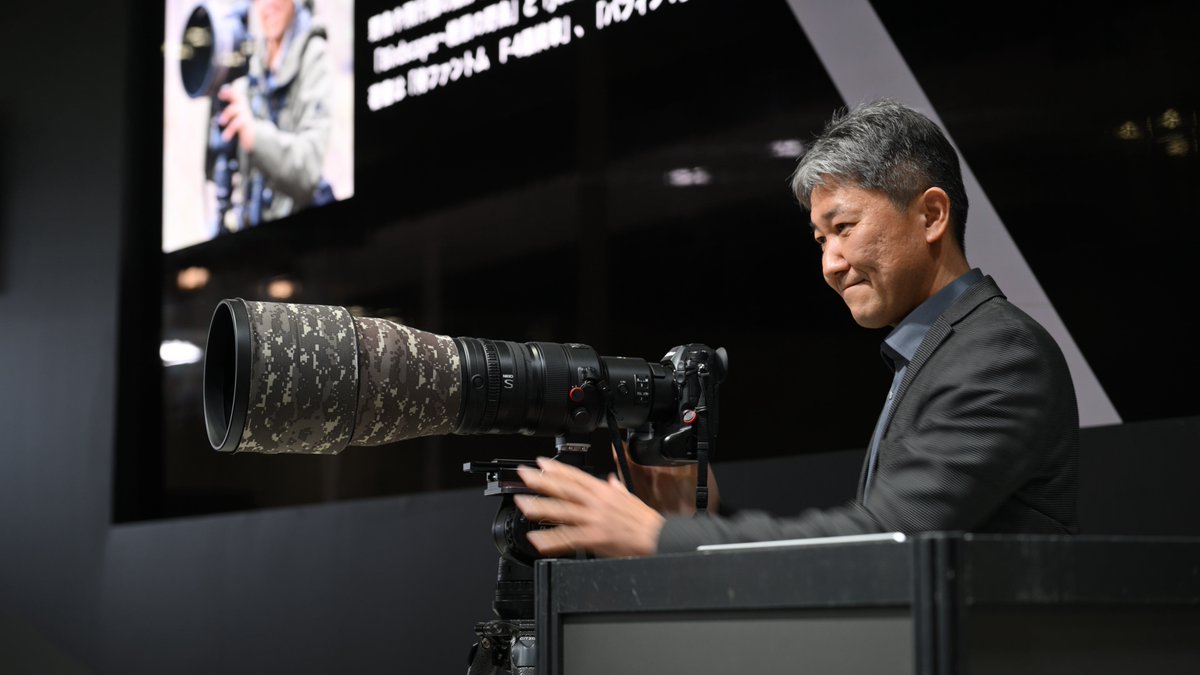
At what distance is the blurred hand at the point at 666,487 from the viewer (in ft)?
5.50

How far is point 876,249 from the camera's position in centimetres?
138

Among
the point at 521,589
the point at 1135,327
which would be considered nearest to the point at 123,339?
the point at 521,589

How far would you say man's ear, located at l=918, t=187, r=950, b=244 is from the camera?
4.52ft

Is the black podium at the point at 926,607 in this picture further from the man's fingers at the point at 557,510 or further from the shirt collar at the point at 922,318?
the shirt collar at the point at 922,318

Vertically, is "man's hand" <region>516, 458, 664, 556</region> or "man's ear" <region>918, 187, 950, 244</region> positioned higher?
"man's ear" <region>918, 187, 950, 244</region>

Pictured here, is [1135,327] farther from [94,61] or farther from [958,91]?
[94,61]

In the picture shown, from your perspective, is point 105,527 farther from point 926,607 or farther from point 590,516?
point 926,607

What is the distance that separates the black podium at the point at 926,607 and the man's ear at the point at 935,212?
0.58 metres

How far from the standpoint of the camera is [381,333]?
1.47 m

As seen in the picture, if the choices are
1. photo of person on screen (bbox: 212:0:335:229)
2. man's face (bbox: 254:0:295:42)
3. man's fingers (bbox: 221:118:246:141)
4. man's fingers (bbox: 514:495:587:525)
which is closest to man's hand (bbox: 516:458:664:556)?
man's fingers (bbox: 514:495:587:525)

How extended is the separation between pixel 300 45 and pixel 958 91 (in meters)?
2.12

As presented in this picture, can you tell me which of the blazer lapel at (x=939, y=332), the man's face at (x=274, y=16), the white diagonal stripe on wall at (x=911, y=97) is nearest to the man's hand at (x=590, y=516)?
the blazer lapel at (x=939, y=332)

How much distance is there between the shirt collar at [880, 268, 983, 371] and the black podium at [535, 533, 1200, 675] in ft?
1.73

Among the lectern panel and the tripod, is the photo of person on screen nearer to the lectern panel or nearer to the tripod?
the tripod
